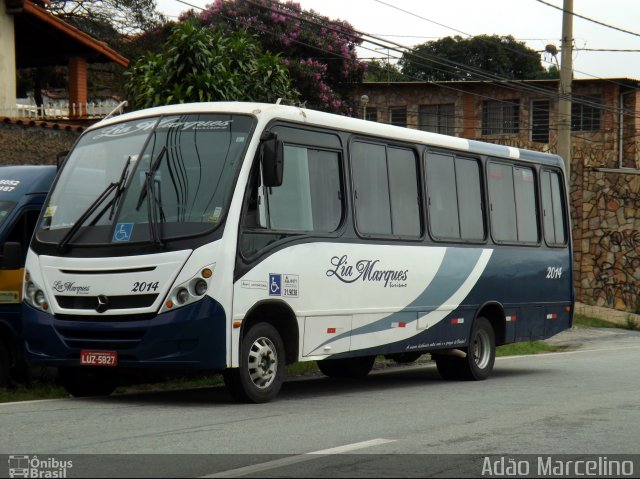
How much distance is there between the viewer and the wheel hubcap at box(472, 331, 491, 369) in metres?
15.6

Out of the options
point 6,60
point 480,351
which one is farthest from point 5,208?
point 6,60

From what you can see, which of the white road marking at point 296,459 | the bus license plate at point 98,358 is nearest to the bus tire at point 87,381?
the bus license plate at point 98,358

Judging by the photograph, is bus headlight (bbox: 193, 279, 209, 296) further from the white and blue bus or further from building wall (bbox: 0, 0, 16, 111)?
building wall (bbox: 0, 0, 16, 111)

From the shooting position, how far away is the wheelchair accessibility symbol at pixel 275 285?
11352 mm

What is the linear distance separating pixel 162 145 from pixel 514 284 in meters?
6.60

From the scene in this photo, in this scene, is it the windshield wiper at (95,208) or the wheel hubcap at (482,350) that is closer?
the windshield wiper at (95,208)

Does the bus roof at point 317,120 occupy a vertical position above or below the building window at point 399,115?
below

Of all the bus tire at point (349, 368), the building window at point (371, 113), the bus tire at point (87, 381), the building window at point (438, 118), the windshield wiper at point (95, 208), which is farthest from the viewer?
the building window at point (371, 113)

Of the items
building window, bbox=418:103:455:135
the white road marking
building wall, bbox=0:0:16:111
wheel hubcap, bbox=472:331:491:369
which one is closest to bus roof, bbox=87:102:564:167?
wheel hubcap, bbox=472:331:491:369

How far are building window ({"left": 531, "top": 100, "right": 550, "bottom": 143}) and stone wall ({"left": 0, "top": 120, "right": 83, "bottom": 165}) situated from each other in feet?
90.5

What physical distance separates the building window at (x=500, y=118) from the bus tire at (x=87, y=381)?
3382 cm

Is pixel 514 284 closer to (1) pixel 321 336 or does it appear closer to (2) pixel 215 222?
(1) pixel 321 336

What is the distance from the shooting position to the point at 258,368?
445 inches

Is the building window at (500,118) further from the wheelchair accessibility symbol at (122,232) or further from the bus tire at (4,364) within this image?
the wheelchair accessibility symbol at (122,232)
